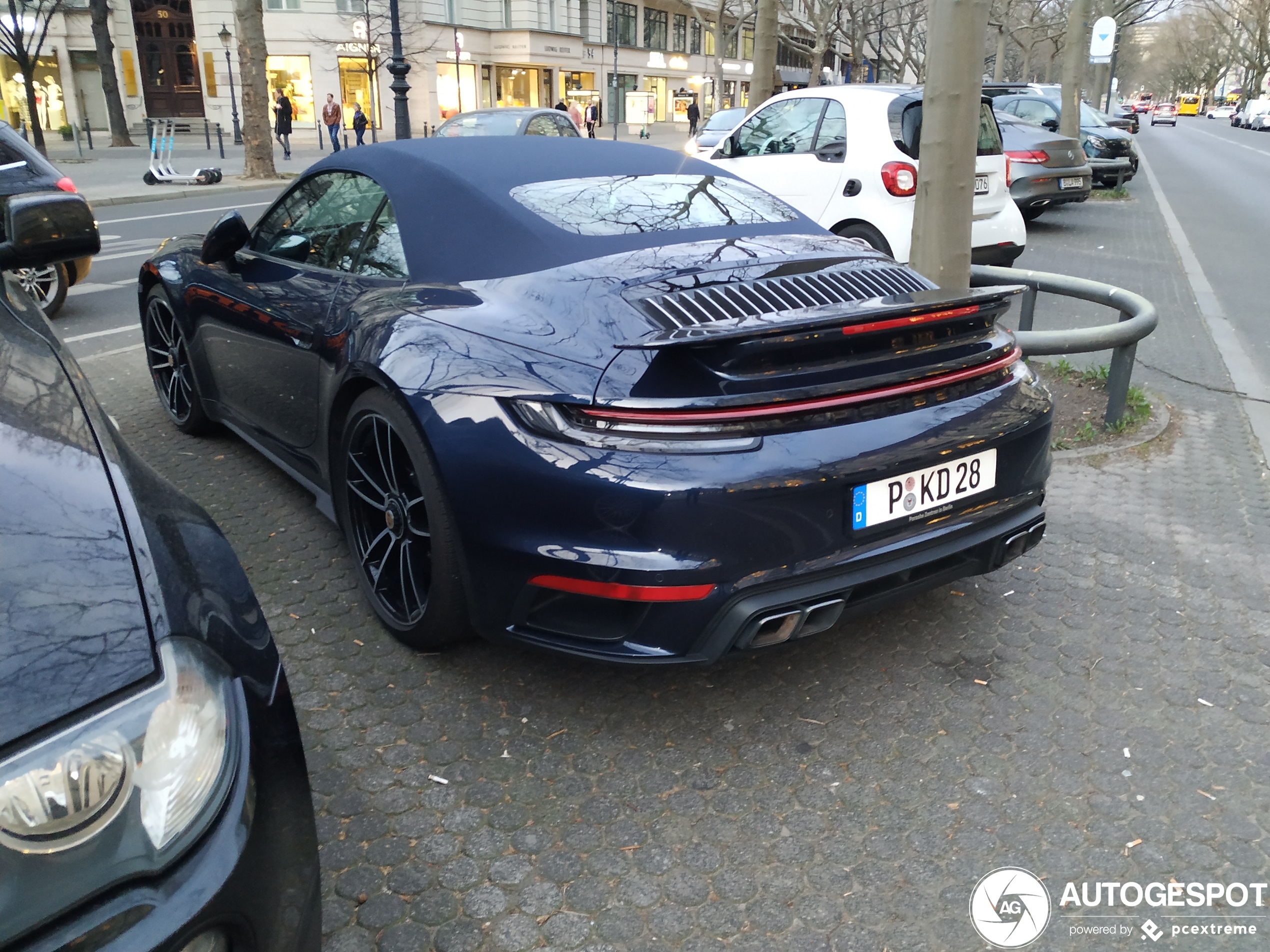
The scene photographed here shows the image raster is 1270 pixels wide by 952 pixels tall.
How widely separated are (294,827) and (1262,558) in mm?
3838

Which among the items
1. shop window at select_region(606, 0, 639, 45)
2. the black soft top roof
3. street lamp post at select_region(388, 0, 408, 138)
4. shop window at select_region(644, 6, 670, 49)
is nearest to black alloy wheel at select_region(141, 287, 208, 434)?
the black soft top roof

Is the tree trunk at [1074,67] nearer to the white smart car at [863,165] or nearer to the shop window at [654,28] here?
the white smart car at [863,165]

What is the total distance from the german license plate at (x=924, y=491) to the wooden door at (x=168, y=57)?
5065cm

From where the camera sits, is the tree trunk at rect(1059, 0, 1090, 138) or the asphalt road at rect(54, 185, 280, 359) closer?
the asphalt road at rect(54, 185, 280, 359)

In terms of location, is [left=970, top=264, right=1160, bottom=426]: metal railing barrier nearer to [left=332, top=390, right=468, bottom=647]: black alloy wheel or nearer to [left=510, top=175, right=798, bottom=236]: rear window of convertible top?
[left=510, top=175, right=798, bottom=236]: rear window of convertible top

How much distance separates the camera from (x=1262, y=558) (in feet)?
13.1

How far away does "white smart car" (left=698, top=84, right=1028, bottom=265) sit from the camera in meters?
7.99

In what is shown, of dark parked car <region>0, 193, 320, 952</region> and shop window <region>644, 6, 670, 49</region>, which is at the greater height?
shop window <region>644, 6, 670, 49</region>

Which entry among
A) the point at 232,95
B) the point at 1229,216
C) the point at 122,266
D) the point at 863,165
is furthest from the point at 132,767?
the point at 232,95

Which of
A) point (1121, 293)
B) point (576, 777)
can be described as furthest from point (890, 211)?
point (576, 777)

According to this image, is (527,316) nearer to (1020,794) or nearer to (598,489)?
(598,489)

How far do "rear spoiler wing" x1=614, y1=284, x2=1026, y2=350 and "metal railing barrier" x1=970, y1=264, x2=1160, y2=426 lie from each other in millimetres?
1595

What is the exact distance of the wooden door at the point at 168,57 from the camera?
45.4 meters

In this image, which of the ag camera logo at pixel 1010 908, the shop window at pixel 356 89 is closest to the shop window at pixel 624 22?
the shop window at pixel 356 89
